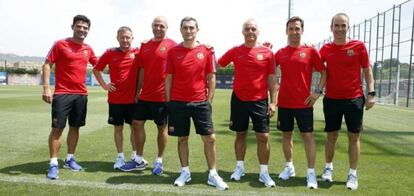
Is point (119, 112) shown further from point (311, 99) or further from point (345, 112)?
point (345, 112)

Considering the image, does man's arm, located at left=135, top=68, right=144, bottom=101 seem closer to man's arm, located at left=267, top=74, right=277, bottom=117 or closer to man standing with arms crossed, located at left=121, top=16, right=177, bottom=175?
man standing with arms crossed, located at left=121, top=16, right=177, bottom=175

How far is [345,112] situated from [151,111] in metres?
2.77

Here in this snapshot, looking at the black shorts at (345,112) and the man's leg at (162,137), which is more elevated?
the black shorts at (345,112)

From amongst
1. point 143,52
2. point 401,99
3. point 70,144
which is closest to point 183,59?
point 143,52

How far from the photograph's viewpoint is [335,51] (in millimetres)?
5352

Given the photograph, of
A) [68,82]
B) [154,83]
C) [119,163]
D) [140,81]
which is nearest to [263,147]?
[154,83]

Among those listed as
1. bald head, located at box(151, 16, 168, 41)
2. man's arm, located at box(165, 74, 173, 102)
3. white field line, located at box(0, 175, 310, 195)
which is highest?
bald head, located at box(151, 16, 168, 41)

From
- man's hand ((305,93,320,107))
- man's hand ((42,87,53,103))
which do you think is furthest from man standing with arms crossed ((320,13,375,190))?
man's hand ((42,87,53,103))

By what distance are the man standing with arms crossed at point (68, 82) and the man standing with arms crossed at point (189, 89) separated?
1543 millimetres

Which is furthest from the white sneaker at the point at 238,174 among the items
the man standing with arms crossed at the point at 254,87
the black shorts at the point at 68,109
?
the black shorts at the point at 68,109

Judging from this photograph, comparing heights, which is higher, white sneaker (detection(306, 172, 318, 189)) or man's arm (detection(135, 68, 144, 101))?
man's arm (detection(135, 68, 144, 101))

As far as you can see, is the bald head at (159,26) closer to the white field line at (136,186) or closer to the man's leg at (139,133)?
the man's leg at (139,133)

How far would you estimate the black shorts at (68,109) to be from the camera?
5.84 m

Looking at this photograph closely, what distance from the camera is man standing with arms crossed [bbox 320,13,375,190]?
5.30 metres
